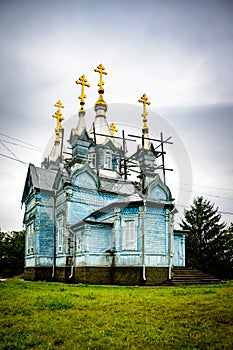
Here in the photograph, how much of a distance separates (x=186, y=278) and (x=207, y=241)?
1415 centimetres

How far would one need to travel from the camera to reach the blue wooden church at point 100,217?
1867 centimetres

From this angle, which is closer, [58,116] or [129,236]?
[129,236]

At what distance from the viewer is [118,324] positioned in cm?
753

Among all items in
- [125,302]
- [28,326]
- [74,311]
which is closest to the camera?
[28,326]

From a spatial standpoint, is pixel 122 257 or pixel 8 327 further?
pixel 122 257

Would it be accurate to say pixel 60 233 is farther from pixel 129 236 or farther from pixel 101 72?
pixel 101 72

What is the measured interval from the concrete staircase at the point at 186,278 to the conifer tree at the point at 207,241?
11.1m

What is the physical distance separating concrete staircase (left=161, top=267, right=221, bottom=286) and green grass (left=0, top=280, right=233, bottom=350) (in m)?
7.05

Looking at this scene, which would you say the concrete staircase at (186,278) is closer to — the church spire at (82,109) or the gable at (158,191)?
the gable at (158,191)

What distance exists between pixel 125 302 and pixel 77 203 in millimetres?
12151

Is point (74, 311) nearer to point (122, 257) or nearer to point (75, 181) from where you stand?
point (122, 257)

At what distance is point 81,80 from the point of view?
94.4ft

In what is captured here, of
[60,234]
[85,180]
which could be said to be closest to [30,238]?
[60,234]

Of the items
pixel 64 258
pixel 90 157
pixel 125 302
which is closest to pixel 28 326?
pixel 125 302
